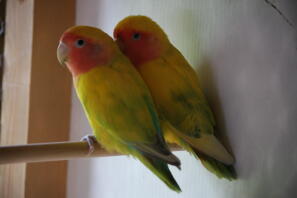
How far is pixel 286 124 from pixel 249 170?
5.2 inches

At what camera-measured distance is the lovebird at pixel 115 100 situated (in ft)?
2.17

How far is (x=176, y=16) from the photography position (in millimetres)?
883

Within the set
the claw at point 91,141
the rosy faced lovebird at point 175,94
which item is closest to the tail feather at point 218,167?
the rosy faced lovebird at point 175,94

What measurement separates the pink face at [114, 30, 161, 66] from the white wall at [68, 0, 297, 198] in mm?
108

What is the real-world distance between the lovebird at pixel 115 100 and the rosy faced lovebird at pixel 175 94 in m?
0.03

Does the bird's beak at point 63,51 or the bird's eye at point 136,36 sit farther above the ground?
→ the bird's eye at point 136,36

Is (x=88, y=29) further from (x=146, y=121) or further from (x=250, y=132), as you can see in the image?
(x=250, y=132)

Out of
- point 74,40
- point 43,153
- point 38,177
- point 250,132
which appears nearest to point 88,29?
point 74,40

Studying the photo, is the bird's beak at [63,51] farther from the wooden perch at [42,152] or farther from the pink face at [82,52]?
the wooden perch at [42,152]

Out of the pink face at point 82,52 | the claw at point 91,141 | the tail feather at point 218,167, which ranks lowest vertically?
the tail feather at point 218,167

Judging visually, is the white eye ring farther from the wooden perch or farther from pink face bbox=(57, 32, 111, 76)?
the wooden perch

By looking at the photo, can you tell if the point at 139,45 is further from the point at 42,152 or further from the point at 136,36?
the point at 42,152

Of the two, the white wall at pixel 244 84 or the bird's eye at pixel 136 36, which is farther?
the bird's eye at pixel 136 36

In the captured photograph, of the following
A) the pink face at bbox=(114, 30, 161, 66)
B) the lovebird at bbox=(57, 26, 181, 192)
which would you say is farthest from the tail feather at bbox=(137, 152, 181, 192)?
the pink face at bbox=(114, 30, 161, 66)
